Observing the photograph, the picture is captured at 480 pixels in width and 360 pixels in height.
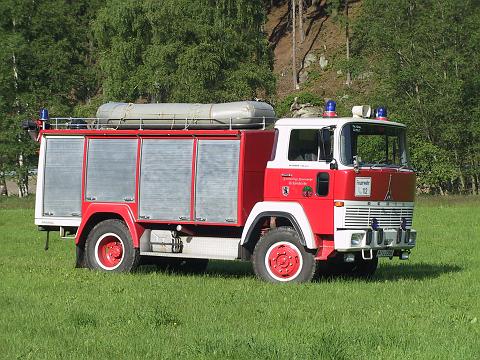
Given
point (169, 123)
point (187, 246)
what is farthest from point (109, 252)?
point (169, 123)

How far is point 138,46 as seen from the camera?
65500 mm

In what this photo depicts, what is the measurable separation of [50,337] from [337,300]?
481cm

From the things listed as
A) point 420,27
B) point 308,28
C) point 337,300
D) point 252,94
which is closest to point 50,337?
point 337,300

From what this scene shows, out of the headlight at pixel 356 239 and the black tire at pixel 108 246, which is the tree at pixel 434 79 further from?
the headlight at pixel 356 239

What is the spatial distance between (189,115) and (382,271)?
16.5ft

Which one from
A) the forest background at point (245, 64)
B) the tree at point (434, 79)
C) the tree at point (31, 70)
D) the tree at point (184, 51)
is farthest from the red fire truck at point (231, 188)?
the tree at point (31, 70)

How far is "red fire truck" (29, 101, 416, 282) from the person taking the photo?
16.6m

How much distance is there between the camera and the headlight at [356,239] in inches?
642

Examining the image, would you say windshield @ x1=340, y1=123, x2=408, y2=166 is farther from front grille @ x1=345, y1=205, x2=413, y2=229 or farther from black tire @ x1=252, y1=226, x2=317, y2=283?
black tire @ x1=252, y1=226, x2=317, y2=283

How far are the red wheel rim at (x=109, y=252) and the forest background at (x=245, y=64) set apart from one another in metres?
36.0

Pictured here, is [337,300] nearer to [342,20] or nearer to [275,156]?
[275,156]

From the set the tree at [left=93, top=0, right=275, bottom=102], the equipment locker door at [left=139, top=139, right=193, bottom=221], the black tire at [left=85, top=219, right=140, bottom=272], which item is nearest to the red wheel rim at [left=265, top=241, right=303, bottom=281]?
the equipment locker door at [left=139, top=139, right=193, bottom=221]

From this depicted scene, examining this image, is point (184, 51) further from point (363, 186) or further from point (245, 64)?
point (363, 186)

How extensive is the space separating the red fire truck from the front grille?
24mm
